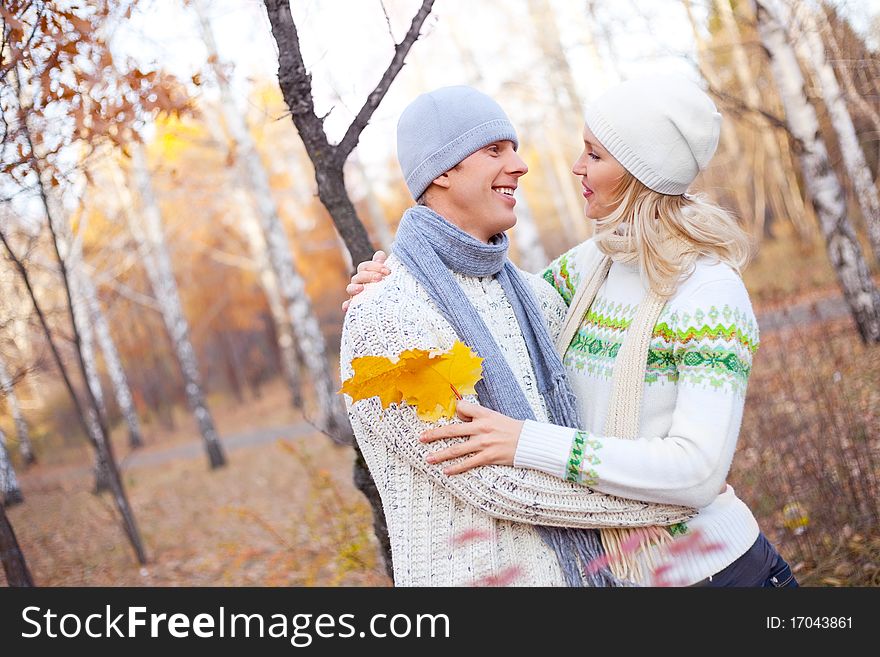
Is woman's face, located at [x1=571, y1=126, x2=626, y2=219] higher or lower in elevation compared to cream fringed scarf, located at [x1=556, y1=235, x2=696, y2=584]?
higher

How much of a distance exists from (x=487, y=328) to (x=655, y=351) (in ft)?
1.49

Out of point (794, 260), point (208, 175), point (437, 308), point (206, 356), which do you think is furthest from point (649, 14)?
point (206, 356)

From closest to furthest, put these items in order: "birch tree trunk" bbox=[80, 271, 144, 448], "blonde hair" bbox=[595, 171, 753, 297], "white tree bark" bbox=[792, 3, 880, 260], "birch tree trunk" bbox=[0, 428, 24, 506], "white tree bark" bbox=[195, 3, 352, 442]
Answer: "blonde hair" bbox=[595, 171, 753, 297]
"birch tree trunk" bbox=[0, 428, 24, 506]
"white tree bark" bbox=[792, 3, 880, 260]
"white tree bark" bbox=[195, 3, 352, 442]
"birch tree trunk" bbox=[80, 271, 144, 448]

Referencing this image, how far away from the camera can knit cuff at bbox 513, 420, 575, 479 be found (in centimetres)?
196

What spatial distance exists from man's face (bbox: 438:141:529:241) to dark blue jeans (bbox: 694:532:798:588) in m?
1.13

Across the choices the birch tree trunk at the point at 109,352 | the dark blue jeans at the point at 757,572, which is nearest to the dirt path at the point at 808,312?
the dark blue jeans at the point at 757,572

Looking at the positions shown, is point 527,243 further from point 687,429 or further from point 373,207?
point 687,429

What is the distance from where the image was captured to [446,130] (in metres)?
2.29

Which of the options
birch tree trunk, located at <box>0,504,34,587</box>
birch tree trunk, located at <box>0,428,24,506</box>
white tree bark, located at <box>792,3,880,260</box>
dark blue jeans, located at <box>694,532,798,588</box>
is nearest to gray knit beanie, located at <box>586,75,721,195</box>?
dark blue jeans, located at <box>694,532,798,588</box>

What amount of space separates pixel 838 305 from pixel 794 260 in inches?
310

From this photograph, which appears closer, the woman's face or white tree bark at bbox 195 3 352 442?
the woman's face

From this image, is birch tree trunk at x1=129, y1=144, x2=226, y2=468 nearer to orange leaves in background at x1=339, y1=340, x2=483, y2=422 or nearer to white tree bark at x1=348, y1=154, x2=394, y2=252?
white tree bark at x1=348, y1=154, x2=394, y2=252

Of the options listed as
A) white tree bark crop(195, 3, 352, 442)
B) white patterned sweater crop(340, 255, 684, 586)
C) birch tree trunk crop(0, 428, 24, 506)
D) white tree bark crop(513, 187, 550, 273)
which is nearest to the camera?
white patterned sweater crop(340, 255, 684, 586)

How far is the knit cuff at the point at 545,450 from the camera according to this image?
77.4 inches
